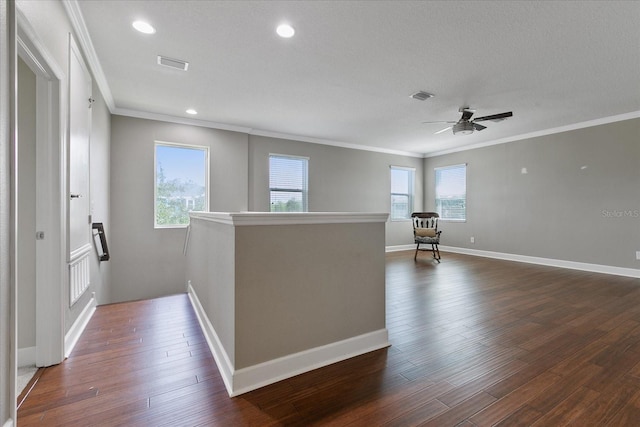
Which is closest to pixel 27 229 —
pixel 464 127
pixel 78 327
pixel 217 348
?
pixel 78 327

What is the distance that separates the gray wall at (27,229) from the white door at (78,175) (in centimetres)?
26

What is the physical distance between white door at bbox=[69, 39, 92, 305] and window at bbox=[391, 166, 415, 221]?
246 inches

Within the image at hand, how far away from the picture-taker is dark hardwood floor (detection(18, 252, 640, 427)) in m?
1.47

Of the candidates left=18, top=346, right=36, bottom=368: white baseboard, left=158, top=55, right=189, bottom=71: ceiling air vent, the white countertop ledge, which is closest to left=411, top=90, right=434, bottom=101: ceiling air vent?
the white countertop ledge

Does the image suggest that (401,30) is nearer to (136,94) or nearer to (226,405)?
(226,405)

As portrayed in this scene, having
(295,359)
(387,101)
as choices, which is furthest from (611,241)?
(295,359)

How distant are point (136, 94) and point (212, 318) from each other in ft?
10.8

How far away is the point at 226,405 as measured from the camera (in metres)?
1.55

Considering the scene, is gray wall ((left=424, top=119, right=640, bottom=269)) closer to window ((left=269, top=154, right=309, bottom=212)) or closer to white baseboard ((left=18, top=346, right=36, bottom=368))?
window ((left=269, top=154, right=309, bottom=212))

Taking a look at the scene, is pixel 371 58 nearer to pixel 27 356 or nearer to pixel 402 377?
pixel 402 377

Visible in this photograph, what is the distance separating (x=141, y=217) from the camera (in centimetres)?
447

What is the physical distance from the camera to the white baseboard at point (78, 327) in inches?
84.3

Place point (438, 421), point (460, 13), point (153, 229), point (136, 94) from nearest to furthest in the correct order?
1. point (438, 421)
2. point (460, 13)
3. point (136, 94)
4. point (153, 229)

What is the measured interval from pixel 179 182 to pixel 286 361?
4.01 m
